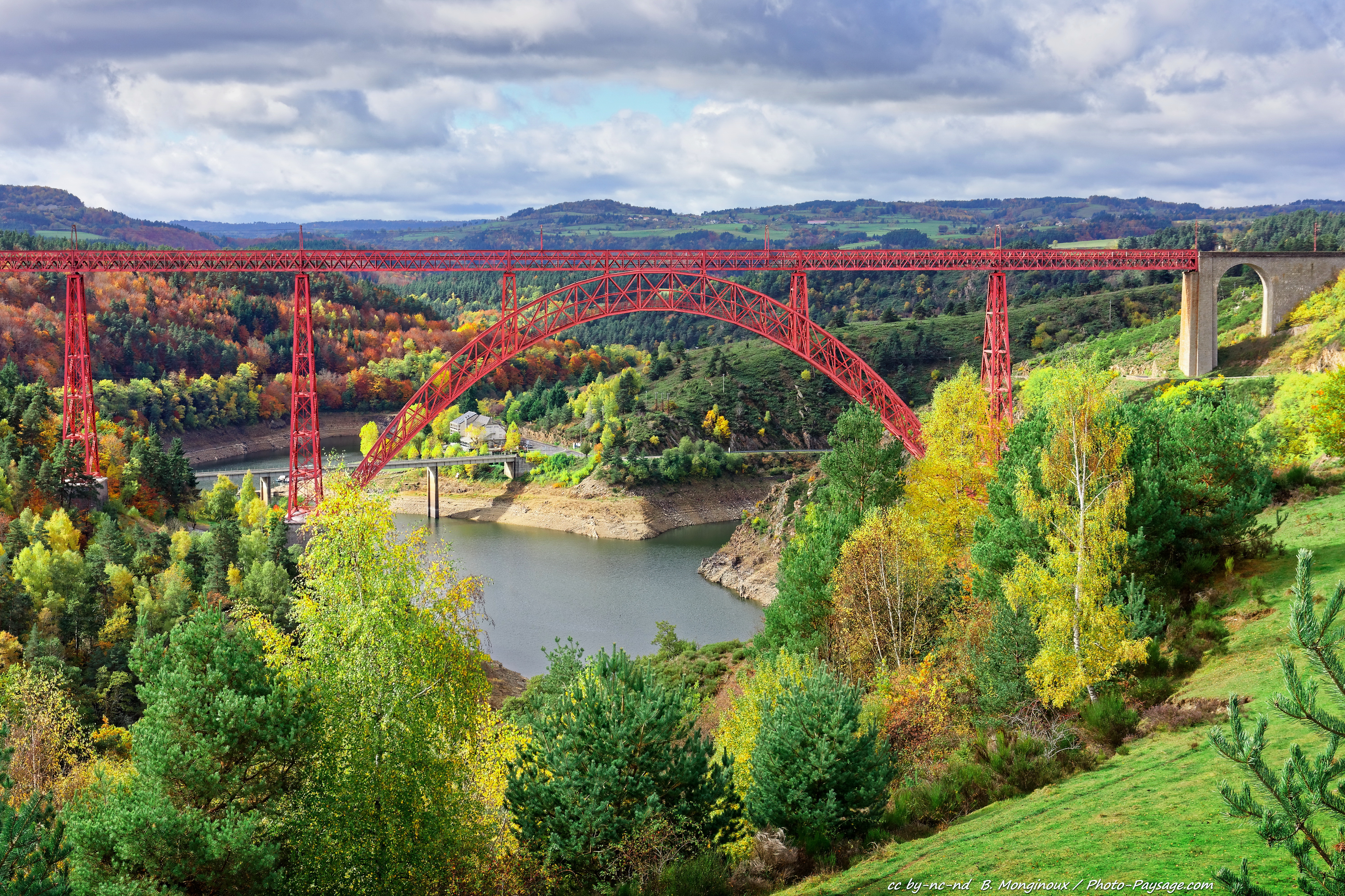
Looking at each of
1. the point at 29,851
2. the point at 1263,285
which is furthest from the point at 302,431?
the point at 1263,285

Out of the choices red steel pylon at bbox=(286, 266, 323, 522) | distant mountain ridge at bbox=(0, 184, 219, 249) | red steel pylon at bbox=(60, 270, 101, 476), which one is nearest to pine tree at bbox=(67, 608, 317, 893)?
red steel pylon at bbox=(286, 266, 323, 522)

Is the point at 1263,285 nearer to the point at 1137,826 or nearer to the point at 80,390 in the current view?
the point at 1137,826

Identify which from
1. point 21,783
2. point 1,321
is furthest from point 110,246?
point 21,783

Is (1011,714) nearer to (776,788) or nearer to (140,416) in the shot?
(776,788)

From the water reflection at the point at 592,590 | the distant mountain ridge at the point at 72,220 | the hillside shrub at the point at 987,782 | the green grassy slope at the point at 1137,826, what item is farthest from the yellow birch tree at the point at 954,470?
the distant mountain ridge at the point at 72,220

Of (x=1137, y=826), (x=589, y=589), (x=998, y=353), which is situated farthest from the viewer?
(x=589, y=589)

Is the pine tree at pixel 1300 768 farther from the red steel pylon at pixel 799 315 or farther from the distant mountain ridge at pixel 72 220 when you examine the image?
the distant mountain ridge at pixel 72 220

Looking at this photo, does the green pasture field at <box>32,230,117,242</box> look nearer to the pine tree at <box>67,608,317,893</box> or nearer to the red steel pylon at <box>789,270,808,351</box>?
the red steel pylon at <box>789,270,808,351</box>
